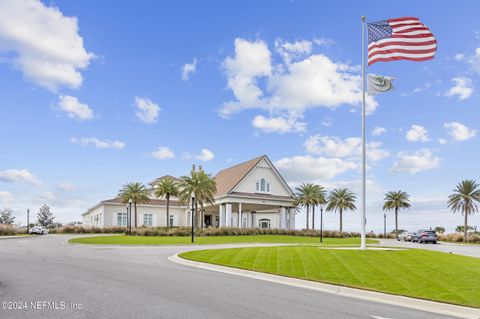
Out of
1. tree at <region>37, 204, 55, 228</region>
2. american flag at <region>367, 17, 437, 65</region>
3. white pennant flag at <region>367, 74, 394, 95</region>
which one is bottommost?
tree at <region>37, 204, 55, 228</region>

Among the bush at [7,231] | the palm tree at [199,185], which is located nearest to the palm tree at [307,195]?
the palm tree at [199,185]

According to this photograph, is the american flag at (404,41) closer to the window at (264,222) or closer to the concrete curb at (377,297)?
the concrete curb at (377,297)

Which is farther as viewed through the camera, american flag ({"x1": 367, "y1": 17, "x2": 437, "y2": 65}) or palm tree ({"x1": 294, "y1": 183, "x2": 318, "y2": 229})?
palm tree ({"x1": 294, "y1": 183, "x2": 318, "y2": 229})

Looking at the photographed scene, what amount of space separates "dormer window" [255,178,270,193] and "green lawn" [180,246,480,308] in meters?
36.6

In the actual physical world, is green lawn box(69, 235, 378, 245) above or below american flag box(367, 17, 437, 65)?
below

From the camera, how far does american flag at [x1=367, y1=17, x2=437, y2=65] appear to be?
19.8 metres

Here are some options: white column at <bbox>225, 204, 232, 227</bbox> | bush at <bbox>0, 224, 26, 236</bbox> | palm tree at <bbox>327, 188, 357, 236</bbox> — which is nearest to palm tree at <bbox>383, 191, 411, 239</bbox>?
palm tree at <bbox>327, 188, 357, 236</bbox>

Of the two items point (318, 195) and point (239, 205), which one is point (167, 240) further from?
point (318, 195)

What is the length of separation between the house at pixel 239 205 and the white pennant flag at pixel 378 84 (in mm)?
34667

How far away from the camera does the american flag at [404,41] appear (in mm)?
19812

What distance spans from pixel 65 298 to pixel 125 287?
1.85 metres

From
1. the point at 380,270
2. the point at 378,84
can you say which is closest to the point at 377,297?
the point at 380,270

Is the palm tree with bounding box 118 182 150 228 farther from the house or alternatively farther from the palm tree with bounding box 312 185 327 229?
the palm tree with bounding box 312 185 327 229

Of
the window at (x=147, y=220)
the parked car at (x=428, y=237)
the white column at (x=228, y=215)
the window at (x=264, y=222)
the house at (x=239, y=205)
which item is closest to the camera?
the parked car at (x=428, y=237)
